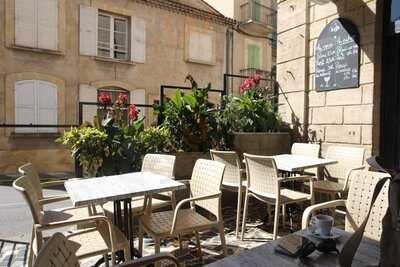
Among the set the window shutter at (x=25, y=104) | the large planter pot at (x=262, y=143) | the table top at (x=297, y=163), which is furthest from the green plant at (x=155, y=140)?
the window shutter at (x=25, y=104)

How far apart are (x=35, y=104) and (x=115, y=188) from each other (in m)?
8.96

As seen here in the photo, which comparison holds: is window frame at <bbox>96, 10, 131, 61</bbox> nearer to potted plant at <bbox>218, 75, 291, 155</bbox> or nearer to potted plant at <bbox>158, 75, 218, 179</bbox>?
potted plant at <bbox>218, 75, 291, 155</bbox>

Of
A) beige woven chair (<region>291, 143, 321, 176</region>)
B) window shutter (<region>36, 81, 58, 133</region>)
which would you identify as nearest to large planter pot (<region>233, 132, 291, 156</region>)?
beige woven chair (<region>291, 143, 321, 176</region>)

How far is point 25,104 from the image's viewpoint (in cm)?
1010

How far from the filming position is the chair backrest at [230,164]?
153 inches

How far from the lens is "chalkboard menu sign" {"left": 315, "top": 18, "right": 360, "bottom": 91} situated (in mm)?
4379

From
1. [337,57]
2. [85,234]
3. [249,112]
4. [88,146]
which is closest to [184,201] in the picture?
[85,234]

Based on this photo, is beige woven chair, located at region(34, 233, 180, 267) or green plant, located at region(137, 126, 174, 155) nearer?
beige woven chair, located at region(34, 233, 180, 267)

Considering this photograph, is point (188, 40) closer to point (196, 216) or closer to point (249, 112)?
point (249, 112)

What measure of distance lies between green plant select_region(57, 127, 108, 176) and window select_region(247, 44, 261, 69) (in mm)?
11695

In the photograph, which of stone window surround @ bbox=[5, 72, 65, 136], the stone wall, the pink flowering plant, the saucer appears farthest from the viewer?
stone window surround @ bbox=[5, 72, 65, 136]

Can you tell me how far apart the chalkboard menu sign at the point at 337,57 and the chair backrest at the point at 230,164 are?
184 centimetres

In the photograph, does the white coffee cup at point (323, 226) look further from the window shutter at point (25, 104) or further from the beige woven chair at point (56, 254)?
the window shutter at point (25, 104)

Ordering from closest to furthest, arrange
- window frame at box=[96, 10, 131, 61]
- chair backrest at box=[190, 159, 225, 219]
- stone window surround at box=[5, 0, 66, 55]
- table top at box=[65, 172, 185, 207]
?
1. table top at box=[65, 172, 185, 207]
2. chair backrest at box=[190, 159, 225, 219]
3. stone window surround at box=[5, 0, 66, 55]
4. window frame at box=[96, 10, 131, 61]
